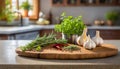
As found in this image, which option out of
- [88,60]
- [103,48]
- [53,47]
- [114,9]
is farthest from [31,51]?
[114,9]

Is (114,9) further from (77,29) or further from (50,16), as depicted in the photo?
(77,29)

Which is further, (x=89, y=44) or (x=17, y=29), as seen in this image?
(x=17, y=29)

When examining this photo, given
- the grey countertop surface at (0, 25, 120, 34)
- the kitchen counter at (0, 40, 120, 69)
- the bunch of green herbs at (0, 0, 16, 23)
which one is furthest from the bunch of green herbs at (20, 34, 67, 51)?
the bunch of green herbs at (0, 0, 16, 23)

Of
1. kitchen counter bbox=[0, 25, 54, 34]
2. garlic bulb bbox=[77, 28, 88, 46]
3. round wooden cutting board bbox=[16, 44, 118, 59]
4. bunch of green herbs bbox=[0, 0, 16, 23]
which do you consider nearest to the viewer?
round wooden cutting board bbox=[16, 44, 118, 59]

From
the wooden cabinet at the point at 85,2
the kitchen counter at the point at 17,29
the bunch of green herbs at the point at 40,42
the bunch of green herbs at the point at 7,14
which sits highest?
the wooden cabinet at the point at 85,2

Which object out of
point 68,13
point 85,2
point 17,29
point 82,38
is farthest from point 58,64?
point 68,13

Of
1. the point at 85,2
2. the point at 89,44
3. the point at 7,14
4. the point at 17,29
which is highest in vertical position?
the point at 85,2

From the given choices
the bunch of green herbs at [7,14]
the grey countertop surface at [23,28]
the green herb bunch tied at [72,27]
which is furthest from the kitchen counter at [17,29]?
the green herb bunch tied at [72,27]

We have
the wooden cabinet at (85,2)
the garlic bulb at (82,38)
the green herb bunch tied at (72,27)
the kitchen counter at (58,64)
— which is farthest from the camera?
the wooden cabinet at (85,2)

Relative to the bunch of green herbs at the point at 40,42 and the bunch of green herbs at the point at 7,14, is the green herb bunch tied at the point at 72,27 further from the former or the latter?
the bunch of green herbs at the point at 7,14

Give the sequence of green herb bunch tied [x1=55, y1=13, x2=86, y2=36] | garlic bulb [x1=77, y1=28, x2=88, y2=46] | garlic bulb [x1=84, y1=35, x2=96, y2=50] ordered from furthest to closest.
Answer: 1. green herb bunch tied [x1=55, y1=13, x2=86, y2=36]
2. garlic bulb [x1=77, y1=28, x2=88, y2=46]
3. garlic bulb [x1=84, y1=35, x2=96, y2=50]

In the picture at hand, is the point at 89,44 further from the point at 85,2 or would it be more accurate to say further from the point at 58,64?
the point at 85,2

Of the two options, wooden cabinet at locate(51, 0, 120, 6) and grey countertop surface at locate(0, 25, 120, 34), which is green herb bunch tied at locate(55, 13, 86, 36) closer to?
grey countertop surface at locate(0, 25, 120, 34)

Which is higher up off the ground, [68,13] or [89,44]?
[68,13]
